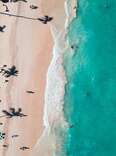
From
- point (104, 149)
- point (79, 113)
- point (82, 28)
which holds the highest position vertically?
point (82, 28)

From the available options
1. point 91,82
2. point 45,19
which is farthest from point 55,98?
point 45,19

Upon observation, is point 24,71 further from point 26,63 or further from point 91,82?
point 91,82

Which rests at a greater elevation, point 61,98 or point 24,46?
point 24,46

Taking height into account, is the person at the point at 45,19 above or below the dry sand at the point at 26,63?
above

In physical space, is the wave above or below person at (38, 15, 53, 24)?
below

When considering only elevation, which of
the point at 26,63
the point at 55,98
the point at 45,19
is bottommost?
the point at 55,98

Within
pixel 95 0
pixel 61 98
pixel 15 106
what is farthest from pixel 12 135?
pixel 95 0

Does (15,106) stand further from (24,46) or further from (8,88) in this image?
(24,46)

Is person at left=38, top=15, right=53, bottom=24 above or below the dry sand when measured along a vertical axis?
above
